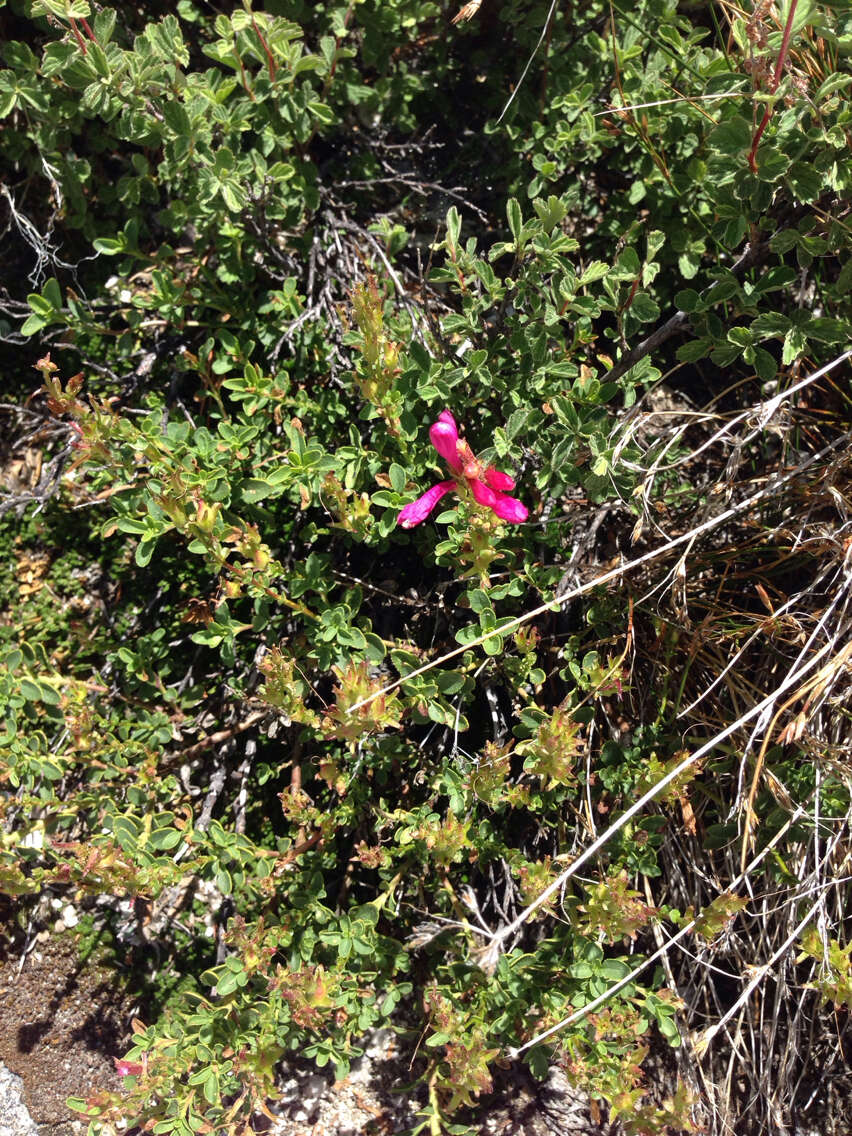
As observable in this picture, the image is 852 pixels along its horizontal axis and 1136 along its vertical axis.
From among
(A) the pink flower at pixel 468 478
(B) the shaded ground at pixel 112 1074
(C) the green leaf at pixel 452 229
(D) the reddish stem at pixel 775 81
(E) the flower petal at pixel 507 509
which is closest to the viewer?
(D) the reddish stem at pixel 775 81

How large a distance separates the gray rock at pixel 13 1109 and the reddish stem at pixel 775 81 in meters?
2.73

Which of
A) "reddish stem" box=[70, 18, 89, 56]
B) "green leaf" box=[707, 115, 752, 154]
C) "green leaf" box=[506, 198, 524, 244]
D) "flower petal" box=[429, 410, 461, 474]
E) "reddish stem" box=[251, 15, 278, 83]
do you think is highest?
"reddish stem" box=[70, 18, 89, 56]

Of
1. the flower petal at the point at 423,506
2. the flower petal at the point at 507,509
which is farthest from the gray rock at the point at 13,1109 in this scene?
the flower petal at the point at 507,509

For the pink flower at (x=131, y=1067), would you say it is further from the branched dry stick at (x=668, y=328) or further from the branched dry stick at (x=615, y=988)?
the branched dry stick at (x=668, y=328)

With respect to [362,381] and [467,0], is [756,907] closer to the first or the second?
[362,381]

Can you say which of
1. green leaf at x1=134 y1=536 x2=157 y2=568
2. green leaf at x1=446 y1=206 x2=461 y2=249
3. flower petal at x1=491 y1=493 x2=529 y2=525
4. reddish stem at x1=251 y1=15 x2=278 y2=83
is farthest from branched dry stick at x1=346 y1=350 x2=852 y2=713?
reddish stem at x1=251 y1=15 x2=278 y2=83

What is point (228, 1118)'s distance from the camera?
1.88m

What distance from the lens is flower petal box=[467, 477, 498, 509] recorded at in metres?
1.68

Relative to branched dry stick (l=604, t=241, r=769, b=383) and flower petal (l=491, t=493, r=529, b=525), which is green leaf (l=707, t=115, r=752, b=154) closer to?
branched dry stick (l=604, t=241, r=769, b=383)

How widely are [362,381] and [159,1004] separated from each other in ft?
5.56

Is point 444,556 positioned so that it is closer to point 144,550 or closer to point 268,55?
point 144,550

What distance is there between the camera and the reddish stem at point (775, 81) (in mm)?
1465

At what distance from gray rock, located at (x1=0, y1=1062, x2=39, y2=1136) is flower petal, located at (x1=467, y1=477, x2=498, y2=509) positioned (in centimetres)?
193

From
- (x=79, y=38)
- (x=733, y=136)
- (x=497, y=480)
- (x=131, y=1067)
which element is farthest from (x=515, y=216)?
(x=131, y=1067)
